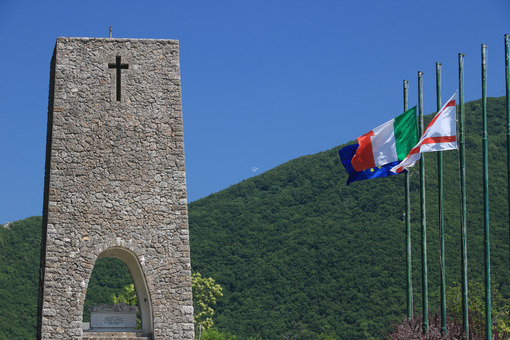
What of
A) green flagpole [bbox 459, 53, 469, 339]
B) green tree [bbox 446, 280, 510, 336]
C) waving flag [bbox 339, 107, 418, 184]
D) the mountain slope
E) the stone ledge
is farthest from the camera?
the mountain slope

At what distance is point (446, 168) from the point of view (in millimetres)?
63531

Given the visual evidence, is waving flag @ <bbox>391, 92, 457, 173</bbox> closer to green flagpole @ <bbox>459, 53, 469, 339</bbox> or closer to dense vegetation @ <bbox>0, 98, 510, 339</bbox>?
green flagpole @ <bbox>459, 53, 469, 339</bbox>

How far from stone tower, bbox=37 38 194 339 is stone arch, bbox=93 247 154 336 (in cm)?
5

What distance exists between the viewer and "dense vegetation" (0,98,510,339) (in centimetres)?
4988

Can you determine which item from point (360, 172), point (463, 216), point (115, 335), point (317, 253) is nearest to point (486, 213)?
point (463, 216)

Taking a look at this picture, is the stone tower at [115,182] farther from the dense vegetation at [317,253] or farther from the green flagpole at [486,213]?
the dense vegetation at [317,253]

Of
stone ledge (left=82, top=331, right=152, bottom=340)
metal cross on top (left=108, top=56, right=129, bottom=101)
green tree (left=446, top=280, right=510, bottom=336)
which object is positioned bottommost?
stone ledge (left=82, top=331, right=152, bottom=340)

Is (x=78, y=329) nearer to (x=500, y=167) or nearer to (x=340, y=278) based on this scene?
(x=340, y=278)

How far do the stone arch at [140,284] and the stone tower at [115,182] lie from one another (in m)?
0.05

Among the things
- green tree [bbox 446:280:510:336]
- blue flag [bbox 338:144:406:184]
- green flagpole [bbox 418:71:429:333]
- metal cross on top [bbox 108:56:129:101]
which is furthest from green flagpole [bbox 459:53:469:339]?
metal cross on top [bbox 108:56:129:101]

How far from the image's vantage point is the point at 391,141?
68.5 feet

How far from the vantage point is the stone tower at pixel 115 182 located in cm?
2116

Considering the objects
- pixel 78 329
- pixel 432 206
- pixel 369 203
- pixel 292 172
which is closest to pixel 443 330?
pixel 78 329

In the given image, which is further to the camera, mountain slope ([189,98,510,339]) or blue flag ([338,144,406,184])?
mountain slope ([189,98,510,339])
